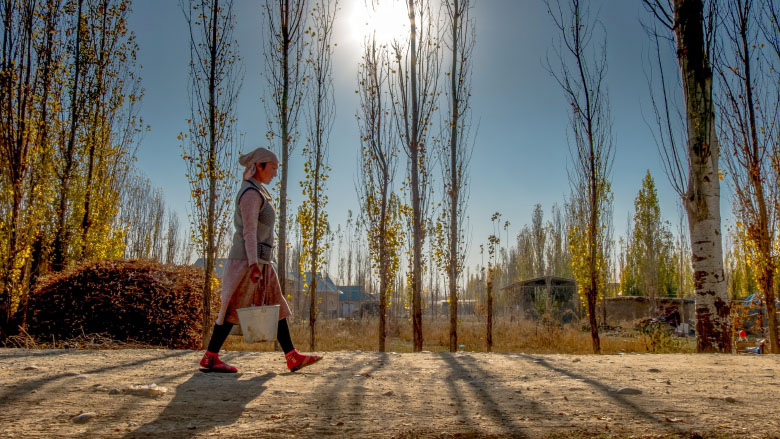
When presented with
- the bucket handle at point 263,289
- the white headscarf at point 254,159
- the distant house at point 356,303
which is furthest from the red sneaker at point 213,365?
the distant house at point 356,303

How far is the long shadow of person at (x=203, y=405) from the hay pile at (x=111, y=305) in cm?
598

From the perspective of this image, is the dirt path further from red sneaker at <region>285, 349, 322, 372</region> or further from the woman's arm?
the woman's arm

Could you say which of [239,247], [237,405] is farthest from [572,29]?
[237,405]

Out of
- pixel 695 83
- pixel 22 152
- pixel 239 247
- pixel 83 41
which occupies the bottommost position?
pixel 239 247

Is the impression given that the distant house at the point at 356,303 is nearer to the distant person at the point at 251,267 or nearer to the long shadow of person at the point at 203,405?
the distant person at the point at 251,267

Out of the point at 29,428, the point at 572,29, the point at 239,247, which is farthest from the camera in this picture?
the point at 572,29

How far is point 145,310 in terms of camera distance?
8.83 m

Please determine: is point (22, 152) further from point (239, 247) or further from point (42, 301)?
point (239, 247)

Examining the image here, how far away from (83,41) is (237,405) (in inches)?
546

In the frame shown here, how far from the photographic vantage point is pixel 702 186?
6.96m

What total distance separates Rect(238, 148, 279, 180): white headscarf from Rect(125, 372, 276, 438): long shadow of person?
5.45 ft

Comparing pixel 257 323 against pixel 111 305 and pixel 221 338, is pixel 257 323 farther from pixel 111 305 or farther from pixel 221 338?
pixel 111 305

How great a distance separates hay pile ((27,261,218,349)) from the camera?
8500 mm

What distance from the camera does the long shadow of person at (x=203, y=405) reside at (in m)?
2.45
